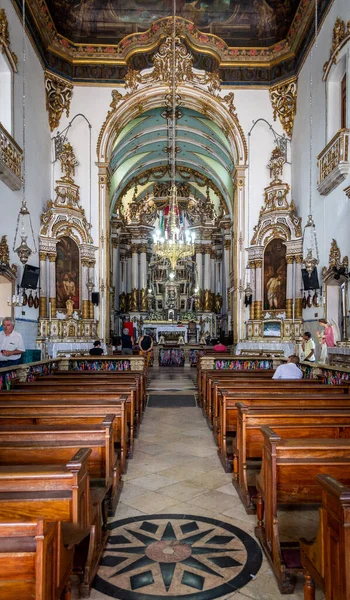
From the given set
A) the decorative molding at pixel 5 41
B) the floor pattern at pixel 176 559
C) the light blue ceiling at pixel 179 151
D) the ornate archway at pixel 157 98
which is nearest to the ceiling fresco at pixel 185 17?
the ornate archway at pixel 157 98

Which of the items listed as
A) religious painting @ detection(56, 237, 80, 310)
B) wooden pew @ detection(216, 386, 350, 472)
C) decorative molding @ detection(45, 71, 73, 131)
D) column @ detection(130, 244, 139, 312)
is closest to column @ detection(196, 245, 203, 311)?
column @ detection(130, 244, 139, 312)

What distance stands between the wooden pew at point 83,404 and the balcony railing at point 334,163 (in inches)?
282

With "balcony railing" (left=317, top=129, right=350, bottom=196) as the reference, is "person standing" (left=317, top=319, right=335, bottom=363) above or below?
below

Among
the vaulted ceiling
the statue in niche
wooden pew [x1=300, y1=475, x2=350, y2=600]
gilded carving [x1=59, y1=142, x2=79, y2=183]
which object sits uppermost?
the vaulted ceiling

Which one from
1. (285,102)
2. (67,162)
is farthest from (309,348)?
(67,162)

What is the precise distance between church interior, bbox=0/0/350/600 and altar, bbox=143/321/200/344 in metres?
0.15

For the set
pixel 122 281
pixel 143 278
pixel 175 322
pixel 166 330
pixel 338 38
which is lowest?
pixel 166 330

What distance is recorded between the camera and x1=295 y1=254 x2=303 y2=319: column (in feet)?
45.5

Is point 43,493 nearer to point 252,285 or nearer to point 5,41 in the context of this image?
point 5,41

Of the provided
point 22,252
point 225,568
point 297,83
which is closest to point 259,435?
point 225,568

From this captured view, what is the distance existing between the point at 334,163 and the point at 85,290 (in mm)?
8386

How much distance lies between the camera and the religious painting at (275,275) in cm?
1446

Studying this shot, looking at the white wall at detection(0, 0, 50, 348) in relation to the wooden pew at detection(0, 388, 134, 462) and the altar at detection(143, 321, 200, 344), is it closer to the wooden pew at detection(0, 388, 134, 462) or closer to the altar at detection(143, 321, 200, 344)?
the wooden pew at detection(0, 388, 134, 462)

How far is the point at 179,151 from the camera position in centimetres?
2133
